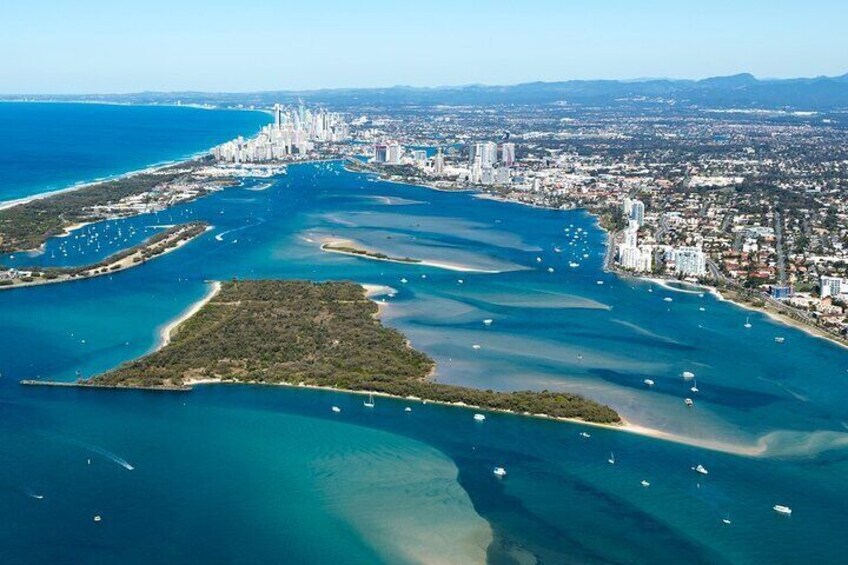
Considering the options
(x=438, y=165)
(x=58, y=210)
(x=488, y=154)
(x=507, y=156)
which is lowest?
(x=438, y=165)

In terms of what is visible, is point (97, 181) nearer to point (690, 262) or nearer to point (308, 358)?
point (690, 262)

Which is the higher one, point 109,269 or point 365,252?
point 109,269

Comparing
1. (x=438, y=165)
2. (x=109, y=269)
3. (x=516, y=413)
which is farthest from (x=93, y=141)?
(x=516, y=413)

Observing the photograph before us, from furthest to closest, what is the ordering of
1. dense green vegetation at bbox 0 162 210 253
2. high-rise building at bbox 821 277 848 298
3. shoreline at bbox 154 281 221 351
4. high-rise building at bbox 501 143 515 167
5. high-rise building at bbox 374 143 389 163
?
1. high-rise building at bbox 374 143 389 163
2. high-rise building at bbox 501 143 515 167
3. dense green vegetation at bbox 0 162 210 253
4. high-rise building at bbox 821 277 848 298
5. shoreline at bbox 154 281 221 351

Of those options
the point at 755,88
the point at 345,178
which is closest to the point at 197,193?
the point at 345,178

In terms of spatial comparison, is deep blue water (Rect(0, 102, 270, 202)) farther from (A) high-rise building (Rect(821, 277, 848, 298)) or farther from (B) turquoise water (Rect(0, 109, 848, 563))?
(A) high-rise building (Rect(821, 277, 848, 298))

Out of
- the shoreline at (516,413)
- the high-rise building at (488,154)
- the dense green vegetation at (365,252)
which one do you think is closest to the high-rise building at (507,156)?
the high-rise building at (488,154)

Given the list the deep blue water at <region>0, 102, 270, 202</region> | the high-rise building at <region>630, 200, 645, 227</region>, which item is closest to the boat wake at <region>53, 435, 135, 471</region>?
the high-rise building at <region>630, 200, 645, 227</region>
